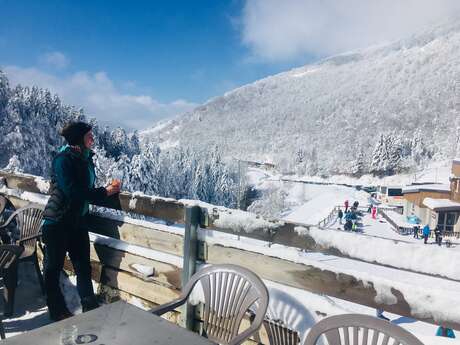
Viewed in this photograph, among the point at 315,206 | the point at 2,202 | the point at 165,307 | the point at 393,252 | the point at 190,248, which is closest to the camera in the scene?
the point at 393,252

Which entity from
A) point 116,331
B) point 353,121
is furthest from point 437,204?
point 353,121

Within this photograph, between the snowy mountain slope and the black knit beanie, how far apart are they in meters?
119

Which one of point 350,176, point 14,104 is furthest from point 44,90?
point 350,176

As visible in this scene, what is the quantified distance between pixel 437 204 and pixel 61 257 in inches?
1440

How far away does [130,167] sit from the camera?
43.1 metres

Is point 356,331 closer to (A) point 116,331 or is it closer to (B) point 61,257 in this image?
(A) point 116,331

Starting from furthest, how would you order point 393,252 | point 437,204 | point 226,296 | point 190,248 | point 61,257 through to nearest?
1. point 437,204
2. point 61,257
3. point 190,248
4. point 226,296
5. point 393,252

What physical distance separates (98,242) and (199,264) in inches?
61.2

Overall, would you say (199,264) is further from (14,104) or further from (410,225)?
(14,104)

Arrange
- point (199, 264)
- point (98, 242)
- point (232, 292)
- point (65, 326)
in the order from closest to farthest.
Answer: point (65, 326)
point (232, 292)
point (199, 264)
point (98, 242)

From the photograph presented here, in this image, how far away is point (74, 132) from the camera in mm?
3438

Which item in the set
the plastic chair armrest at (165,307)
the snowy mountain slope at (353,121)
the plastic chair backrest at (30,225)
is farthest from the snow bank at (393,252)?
the snowy mountain slope at (353,121)

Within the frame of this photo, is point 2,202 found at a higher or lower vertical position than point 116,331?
higher

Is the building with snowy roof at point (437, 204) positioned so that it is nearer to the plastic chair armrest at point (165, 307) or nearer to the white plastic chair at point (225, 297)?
the white plastic chair at point (225, 297)
